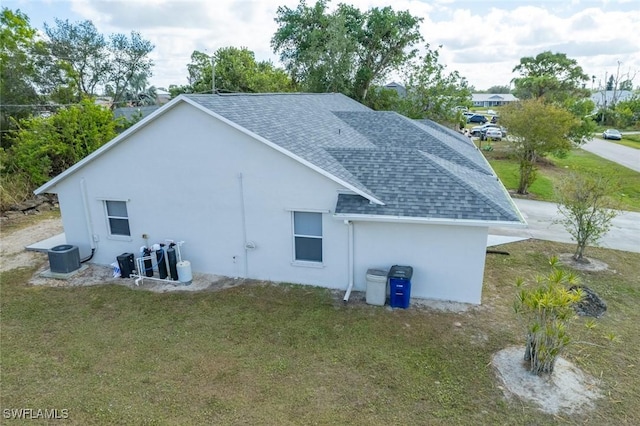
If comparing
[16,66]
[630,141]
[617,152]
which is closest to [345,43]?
[16,66]

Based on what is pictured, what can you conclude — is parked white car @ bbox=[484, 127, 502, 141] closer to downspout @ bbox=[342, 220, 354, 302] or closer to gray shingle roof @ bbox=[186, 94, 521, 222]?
gray shingle roof @ bbox=[186, 94, 521, 222]

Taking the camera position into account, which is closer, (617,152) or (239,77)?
(239,77)

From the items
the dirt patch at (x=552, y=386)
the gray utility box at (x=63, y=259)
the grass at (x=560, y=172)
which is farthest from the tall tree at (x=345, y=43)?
the dirt patch at (x=552, y=386)

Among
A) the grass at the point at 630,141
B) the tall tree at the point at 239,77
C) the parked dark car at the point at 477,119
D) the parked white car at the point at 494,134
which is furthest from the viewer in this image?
the parked dark car at the point at 477,119

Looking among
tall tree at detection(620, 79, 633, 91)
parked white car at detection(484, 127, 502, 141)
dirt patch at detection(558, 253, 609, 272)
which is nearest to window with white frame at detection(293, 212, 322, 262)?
dirt patch at detection(558, 253, 609, 272)

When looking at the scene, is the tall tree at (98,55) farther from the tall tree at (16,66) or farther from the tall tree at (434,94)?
the tall tree at (434,94)

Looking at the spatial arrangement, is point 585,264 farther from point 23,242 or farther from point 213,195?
point 23,242
